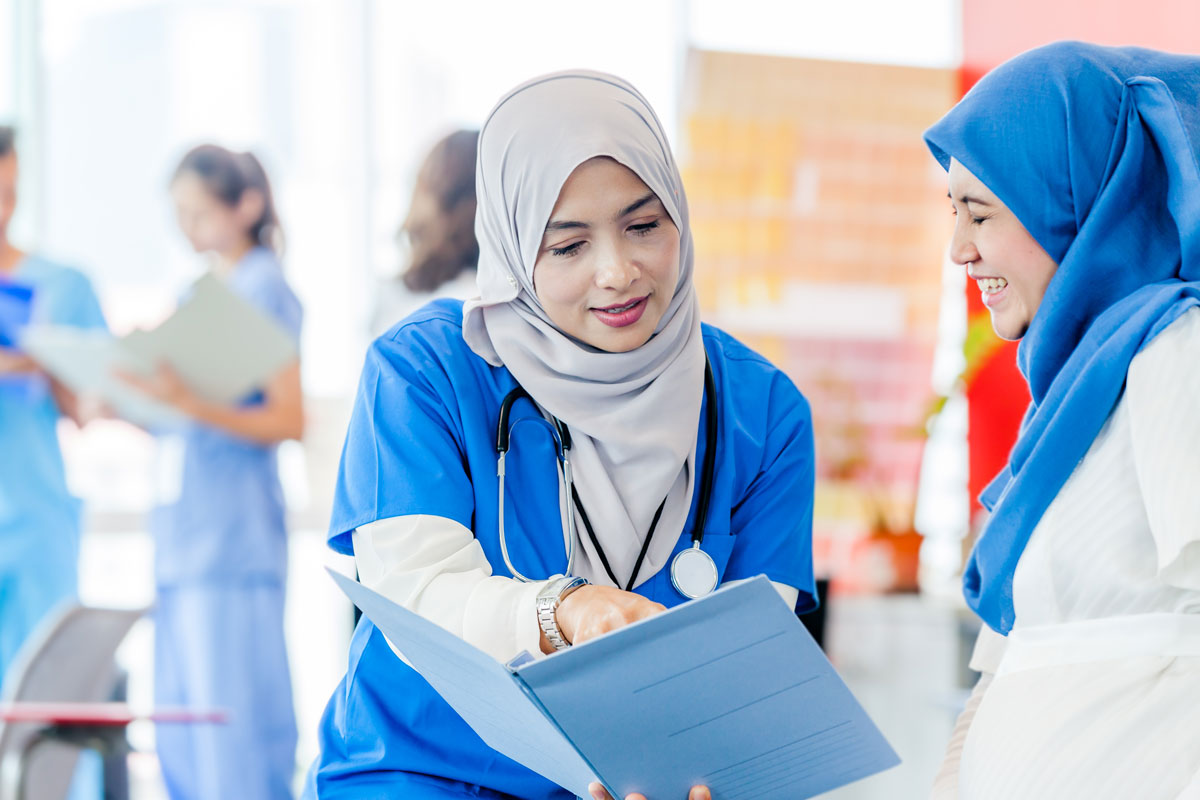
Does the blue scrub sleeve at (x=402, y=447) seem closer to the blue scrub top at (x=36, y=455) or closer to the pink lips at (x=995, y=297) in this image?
the pink lips at (x=995, y=297)

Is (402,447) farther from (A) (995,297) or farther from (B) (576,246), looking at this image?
(A) (995,297)

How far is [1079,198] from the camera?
1160mm

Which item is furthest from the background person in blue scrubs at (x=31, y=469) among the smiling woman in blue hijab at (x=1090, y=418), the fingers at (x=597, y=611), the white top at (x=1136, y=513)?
the white top at (x=1136, y=513)

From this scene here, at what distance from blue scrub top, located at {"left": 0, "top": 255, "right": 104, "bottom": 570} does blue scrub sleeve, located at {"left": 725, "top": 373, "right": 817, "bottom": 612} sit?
2319 mm

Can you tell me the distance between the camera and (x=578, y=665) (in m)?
0.91

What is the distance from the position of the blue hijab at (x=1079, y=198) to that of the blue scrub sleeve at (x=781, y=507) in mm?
217

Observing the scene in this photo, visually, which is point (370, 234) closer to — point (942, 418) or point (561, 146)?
point (942, 418)

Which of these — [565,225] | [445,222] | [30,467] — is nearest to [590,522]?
[565,225]

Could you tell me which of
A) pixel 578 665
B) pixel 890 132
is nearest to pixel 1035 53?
pixel 578 665

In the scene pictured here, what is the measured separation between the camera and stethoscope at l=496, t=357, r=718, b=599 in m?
1.26

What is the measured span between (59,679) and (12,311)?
141 centimetres

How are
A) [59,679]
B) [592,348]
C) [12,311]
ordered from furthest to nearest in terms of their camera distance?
[12,311], [59,679], [592,348]

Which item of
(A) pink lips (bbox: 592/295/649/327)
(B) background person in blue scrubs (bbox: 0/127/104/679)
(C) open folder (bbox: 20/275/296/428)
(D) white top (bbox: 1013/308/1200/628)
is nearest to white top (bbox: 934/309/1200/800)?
(D) white top (bbox: 1013/308/1200/628)

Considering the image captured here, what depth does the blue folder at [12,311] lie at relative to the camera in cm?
307
